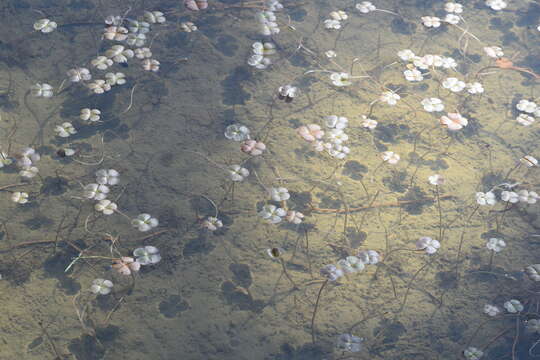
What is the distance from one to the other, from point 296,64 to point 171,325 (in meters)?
1.75

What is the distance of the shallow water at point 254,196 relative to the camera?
2.02 metres

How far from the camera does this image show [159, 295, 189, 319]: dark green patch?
79.4 inches

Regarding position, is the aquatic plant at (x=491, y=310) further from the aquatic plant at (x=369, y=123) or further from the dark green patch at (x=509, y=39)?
the dark green patch at (x=509, y=39)

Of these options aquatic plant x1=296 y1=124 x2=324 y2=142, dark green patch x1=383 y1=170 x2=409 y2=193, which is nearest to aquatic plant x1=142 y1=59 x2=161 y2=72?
aquatic plant x1=296 y1=124 x2=324 y2=142

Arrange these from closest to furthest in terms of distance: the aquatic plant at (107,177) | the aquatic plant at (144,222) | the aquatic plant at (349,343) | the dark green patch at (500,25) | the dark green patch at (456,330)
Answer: the aquatic plant at (349,343)
the dark green patch at (456,330)
the aquatic plant at (144,222)
the aquatic plant at (107,177)
the dark green patch at (500,25)

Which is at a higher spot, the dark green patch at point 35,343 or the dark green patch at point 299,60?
the dark green patch at point 299,60

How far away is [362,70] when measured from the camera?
9.93ft

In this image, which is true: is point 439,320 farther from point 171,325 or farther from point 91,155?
point 91,155

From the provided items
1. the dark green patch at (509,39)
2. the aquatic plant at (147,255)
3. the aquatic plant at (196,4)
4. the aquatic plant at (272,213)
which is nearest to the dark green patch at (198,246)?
the aquatic plant at (147,255)

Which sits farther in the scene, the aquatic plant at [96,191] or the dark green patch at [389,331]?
the aquatic plant at [96,191]

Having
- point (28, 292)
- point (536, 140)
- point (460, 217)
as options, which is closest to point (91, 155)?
point (28, 292)

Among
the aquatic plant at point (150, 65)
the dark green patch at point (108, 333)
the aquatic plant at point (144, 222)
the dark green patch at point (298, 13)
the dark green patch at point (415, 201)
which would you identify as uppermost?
the dark green patch at point (298, 13)

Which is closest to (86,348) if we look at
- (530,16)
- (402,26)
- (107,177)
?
(107,177)

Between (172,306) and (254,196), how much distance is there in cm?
66
